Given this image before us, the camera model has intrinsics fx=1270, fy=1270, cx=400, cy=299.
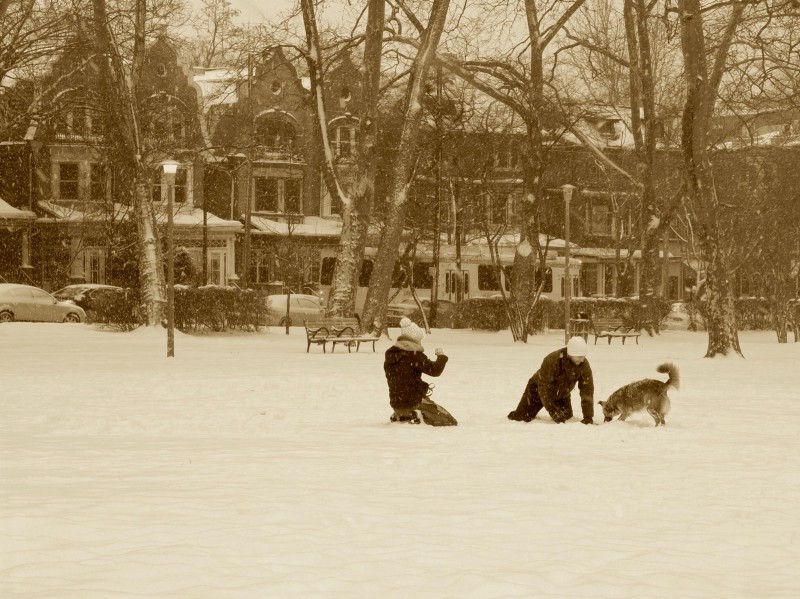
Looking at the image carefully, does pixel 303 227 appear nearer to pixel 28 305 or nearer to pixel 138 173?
pixel 28 305

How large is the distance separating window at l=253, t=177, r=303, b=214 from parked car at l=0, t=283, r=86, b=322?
18809 mm

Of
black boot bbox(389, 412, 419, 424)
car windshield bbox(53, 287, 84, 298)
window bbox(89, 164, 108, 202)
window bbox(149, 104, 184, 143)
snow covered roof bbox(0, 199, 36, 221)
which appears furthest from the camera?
window bbox(89, 164, 108, 202)

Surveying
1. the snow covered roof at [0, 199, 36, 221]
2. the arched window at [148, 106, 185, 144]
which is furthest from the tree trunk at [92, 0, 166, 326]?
the snow covered roof at [0, 199, 36, 221]

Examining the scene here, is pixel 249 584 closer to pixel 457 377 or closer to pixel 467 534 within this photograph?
pixel 467 534

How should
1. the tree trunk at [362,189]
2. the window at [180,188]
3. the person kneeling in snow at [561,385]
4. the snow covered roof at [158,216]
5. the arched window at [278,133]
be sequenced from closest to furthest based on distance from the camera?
the person kneeling in snow at [561,385]
the tree trunk at [362,189]
the snow covered roof at [158,216]
the window at [180,188]
the arched window at [278,133]

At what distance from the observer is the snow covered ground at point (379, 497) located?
20.9ft

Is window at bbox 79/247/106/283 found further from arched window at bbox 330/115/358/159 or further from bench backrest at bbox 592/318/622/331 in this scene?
bench backrest at bbox 592/318/622/331

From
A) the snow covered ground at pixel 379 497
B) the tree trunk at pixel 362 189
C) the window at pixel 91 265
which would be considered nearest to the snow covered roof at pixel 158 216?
the window at pixel 91 265

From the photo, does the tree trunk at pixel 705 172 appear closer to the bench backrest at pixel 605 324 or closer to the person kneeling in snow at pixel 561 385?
the bench backrest at pixel 605 324

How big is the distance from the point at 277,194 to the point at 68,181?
391 inches

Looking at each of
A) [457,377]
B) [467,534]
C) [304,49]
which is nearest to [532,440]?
[467,534]

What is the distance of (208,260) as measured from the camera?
185 feet

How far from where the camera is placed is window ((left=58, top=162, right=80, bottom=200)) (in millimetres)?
55938

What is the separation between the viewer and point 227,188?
5956 cm
